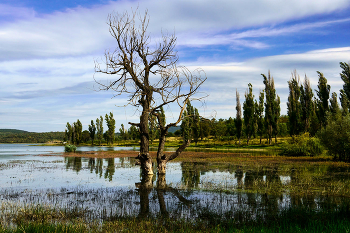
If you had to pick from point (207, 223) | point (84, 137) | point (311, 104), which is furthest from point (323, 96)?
point (84, 137)

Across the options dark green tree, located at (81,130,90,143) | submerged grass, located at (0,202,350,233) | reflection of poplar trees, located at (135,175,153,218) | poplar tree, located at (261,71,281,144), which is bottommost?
reflection of poplar trees, located at (135,175,153,218)

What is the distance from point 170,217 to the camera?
930 cm

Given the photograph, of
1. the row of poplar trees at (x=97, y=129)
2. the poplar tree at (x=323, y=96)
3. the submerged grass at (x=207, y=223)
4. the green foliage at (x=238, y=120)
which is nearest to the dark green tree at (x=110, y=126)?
the row of poplar trees at (x=97, y=129)

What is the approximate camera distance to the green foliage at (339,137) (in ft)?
91.8

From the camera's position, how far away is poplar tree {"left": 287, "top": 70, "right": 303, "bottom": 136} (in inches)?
2315

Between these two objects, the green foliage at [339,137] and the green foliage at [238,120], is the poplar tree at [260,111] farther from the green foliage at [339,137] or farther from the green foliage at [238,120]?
the green foliage at [339,137]

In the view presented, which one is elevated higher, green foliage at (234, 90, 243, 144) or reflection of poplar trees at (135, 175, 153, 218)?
green foliage at (234, 90, 243, 144)

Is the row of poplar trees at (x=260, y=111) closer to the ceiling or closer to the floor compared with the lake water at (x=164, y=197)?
closer to the ceiling

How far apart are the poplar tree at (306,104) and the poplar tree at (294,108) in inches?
37.0

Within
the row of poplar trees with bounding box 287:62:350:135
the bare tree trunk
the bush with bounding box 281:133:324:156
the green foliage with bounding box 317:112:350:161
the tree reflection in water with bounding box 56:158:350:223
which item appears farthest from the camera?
the row of poplar trees with bounding box 287:62:350:135

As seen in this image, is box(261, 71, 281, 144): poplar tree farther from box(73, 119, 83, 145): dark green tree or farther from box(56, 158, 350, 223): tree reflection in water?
box(73, 119, 83, 145): dark green tree

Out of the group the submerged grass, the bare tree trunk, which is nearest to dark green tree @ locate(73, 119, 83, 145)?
the bare tree trunk

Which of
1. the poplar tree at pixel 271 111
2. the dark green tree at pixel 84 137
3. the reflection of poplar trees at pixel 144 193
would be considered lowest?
the reflection of poplar trees at pixel 144 193

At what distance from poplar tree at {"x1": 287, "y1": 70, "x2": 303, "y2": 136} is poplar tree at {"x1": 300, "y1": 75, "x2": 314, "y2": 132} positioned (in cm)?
94
